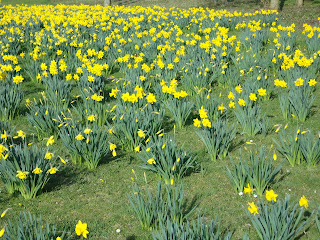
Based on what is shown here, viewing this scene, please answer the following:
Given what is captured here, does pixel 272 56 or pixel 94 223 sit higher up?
pixel 272 56

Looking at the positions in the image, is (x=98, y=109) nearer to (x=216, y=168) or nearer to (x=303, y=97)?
(x=216, y=168)

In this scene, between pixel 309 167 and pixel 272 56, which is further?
pixel 272 56

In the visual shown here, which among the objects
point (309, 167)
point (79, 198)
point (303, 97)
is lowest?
point (79, 198)

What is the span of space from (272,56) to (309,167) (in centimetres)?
355

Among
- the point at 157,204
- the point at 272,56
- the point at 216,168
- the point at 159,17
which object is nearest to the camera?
the point at 157,204

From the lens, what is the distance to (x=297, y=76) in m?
5.98

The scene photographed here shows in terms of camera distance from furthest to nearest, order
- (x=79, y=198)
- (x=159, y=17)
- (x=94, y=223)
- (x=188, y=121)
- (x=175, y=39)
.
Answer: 1. (x=159, y=17)
2. (x=175, y=39)
3. (x=188, y=121)
4. (x=79, y=198)
5. (x=94, y=223)

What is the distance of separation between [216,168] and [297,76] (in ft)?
8.37

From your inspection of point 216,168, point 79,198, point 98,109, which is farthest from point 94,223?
point 98,109

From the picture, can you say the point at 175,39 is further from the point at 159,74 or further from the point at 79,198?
the point at 79,198

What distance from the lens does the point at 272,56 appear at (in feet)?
23.8

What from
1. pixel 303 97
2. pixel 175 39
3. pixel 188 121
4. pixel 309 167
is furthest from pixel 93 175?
pixel 175 39

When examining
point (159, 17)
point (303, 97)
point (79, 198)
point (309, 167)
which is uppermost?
point (159, 17)

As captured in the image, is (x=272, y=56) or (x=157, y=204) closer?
(x=157, y=204)
